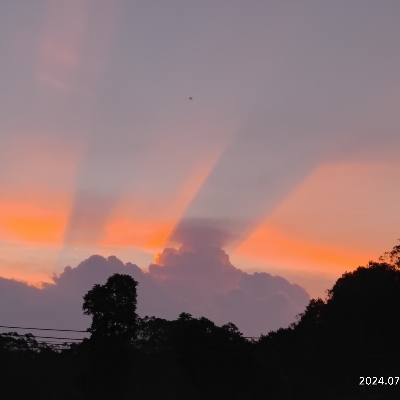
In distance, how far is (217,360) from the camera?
220ft

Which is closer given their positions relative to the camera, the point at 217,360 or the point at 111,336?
the point at 111,336

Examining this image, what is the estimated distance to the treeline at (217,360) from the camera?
60969 mm

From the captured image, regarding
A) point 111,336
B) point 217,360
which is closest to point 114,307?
point 111,336

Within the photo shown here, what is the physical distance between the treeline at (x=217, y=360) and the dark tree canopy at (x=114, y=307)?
0.35 ft

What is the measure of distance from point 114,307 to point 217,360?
13911 millimetres

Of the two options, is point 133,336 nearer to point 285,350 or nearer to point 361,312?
point 361,312

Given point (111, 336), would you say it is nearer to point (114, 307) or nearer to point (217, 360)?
point (114, 307)

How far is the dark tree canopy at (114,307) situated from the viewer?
6122 centimetres

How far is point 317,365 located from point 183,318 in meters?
17.6

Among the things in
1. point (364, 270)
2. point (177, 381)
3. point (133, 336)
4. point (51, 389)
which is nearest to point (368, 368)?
point (364, 270)

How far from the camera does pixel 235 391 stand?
68.6m

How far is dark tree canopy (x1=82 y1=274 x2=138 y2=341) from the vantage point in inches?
2410

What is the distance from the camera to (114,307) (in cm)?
6278

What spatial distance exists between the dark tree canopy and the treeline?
0.35ft
